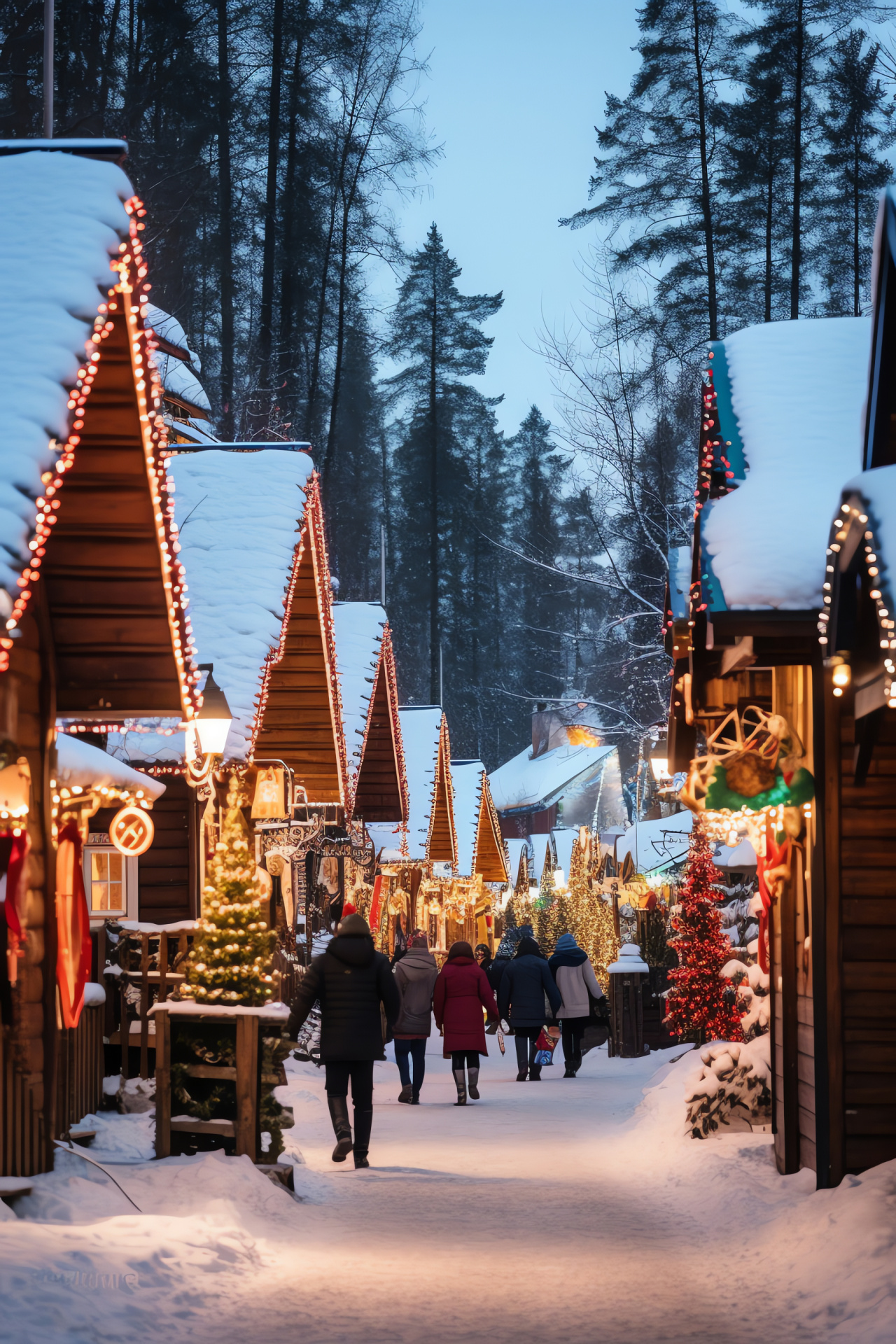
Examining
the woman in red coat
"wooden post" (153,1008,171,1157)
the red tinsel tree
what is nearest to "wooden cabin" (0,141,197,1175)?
"wooden post" (153,1008,171,1157)

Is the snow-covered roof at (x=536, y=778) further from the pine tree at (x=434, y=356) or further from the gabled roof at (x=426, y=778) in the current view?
the gabled roof at (x=426, y=778)

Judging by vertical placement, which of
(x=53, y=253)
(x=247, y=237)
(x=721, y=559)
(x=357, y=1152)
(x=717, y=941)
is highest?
(x=247, y=237)

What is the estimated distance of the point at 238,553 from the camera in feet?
60.8

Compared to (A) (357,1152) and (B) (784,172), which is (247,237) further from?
(A) (357,1152)

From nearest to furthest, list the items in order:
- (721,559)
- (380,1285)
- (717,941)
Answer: (380,1285), (721,559), (717,941)

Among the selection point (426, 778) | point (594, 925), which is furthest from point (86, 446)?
point (594, 925)

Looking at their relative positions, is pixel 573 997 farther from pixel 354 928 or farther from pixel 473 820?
pixel 473 820

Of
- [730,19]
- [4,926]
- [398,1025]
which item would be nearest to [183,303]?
[730,19]

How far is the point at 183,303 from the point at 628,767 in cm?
5182

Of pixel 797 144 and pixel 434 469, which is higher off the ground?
pixel 434 469

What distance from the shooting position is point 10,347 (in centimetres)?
798

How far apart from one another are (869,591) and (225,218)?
26.5 m

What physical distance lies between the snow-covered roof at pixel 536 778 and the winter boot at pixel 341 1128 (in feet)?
215

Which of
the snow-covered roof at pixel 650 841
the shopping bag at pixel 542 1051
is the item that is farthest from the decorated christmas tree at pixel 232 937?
the snow-covered roof at pixel 650 841
